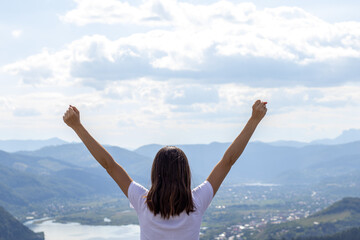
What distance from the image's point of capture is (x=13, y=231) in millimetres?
170500

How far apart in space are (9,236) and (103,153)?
582 ft

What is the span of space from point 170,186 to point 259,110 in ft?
3.86

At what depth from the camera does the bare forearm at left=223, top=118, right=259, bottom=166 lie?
4605mm

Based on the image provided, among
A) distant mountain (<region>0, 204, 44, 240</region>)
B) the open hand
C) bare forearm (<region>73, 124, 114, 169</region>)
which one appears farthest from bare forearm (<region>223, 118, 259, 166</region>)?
distant mountain (<region>0, 204, 44, 240</region>)

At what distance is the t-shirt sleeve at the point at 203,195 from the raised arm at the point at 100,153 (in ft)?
2.00

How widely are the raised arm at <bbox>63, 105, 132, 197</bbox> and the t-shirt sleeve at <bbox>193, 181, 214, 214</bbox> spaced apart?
611 millimetres

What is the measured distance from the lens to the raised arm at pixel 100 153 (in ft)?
14.9

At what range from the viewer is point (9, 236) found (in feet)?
553

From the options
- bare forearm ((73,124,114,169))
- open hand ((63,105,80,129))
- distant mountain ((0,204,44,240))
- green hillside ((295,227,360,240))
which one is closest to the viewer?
bare forearm ((73,124,114,169))

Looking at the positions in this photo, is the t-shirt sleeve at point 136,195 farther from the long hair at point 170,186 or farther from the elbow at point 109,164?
the elbow at point 109,164

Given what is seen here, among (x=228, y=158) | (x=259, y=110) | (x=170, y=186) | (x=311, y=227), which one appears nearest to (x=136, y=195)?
(x=170, y=186)

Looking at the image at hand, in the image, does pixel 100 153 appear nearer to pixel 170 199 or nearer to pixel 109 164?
pixel 109 164

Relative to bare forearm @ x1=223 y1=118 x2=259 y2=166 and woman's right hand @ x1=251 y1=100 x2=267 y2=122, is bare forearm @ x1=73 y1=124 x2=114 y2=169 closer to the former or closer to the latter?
bare forearm @ x1=223 y1=118 x2=259 y2=166

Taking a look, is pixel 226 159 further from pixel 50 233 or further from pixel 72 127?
pixel 50 233
